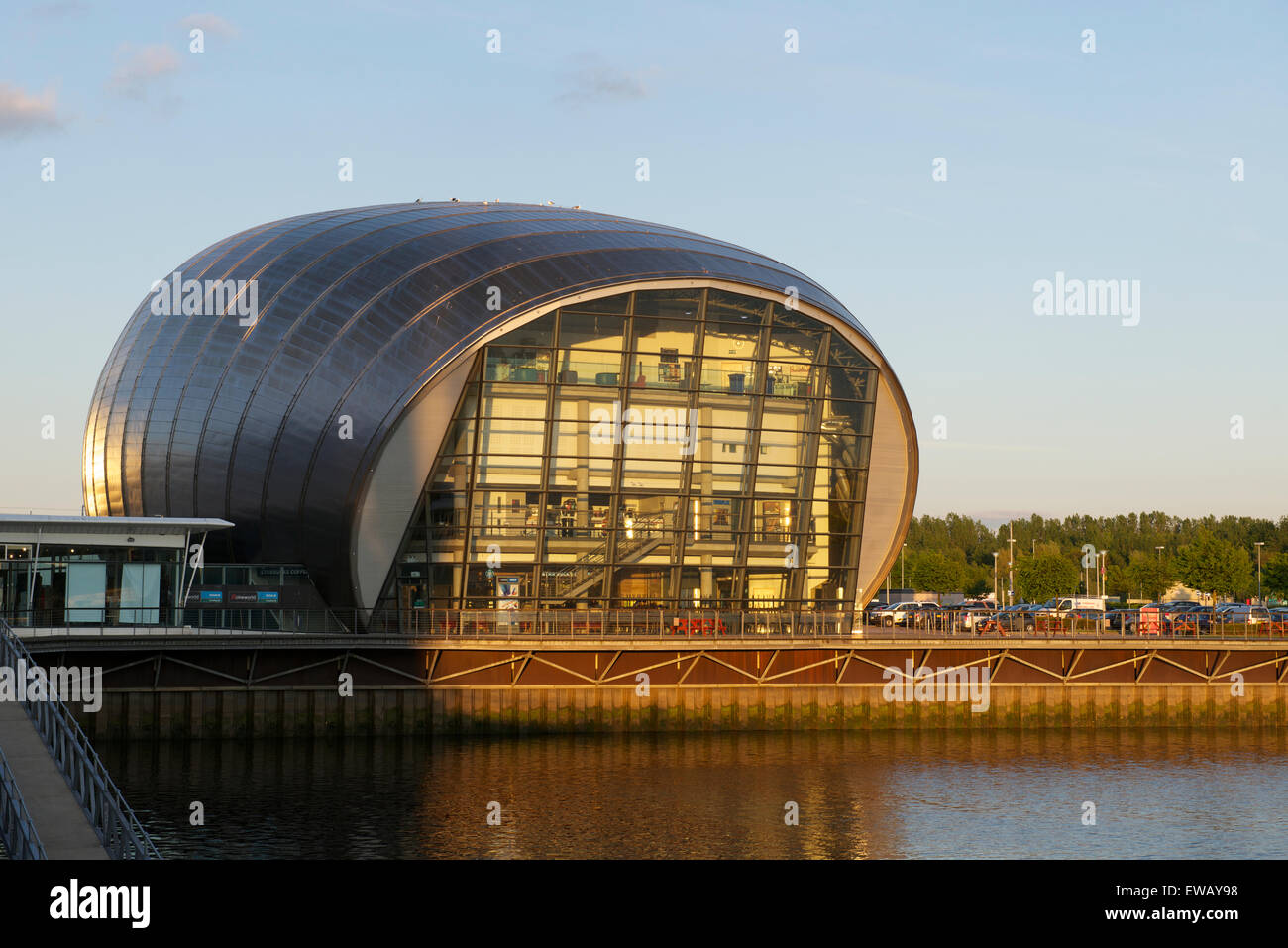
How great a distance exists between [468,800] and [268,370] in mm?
26618

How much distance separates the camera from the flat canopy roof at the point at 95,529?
4644cm

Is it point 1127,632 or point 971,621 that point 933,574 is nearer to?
point 1127,632

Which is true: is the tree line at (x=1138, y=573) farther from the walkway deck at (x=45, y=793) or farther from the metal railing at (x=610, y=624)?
the walkway deck at (x=45, y=793)

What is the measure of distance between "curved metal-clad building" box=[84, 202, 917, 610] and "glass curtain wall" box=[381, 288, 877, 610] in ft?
0.32

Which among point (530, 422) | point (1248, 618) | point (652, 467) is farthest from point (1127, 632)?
point (530, 422)

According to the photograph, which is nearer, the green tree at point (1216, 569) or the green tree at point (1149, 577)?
the green tree at point (1216, 569)

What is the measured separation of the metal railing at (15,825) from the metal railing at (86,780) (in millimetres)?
1024

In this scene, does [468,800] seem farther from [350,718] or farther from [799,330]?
[799,330]

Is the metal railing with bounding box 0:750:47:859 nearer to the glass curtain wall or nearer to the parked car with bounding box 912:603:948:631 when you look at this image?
the glass curtain wall

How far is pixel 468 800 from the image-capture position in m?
39.4

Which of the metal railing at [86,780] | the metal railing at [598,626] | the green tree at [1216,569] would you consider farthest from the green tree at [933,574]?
the metal railing at [86,780]

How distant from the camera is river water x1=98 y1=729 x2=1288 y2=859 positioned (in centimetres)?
3475

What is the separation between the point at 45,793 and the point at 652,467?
39440 mm

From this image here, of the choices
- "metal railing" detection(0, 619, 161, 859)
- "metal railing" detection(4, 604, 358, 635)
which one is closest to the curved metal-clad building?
"metal railing" detection(4, 604, 358, 635)
